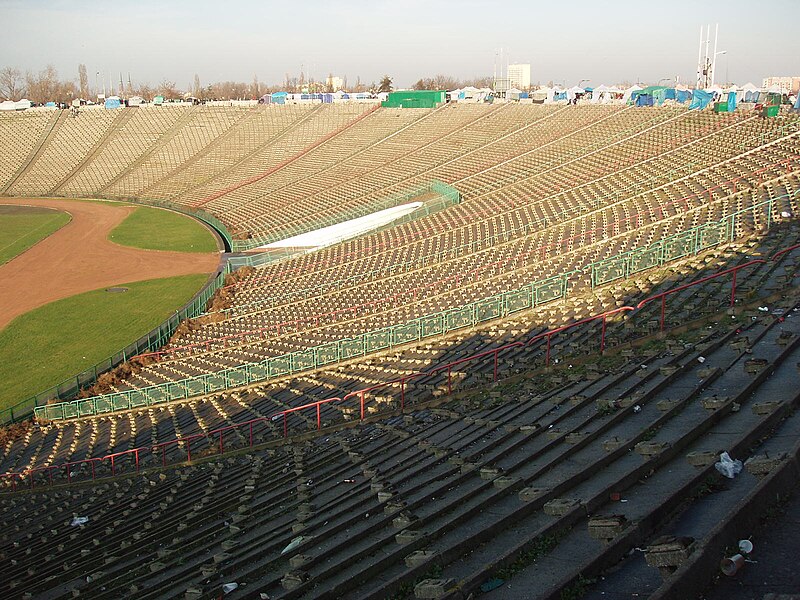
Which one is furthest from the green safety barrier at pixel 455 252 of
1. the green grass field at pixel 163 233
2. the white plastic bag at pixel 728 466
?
the white plastic bag at pixel 728 466

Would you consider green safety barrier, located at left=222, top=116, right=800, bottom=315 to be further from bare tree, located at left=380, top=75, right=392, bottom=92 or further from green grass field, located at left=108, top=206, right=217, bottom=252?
bare tree, located at left=380, top=75, right=392, bottom=92

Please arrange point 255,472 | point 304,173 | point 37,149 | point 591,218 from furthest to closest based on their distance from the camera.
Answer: point 37,149 → point 304,173 → point 591,218 → point 255,472

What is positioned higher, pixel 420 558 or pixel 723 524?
pixel 723 524

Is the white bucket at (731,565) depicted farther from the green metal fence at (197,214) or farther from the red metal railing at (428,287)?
the green metal fence at (197,214)

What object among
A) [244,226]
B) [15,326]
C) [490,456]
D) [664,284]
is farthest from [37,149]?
[490,456]

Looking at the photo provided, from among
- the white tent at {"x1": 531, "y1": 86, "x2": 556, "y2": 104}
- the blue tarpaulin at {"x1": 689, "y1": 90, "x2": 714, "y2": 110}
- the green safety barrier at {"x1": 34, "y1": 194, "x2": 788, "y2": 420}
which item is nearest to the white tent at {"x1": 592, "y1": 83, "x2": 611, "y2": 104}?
the white tent at {"x1": 531, "y1": 86, "x2": 556, "y2": 104}

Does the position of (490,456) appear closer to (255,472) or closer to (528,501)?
(528,501)
